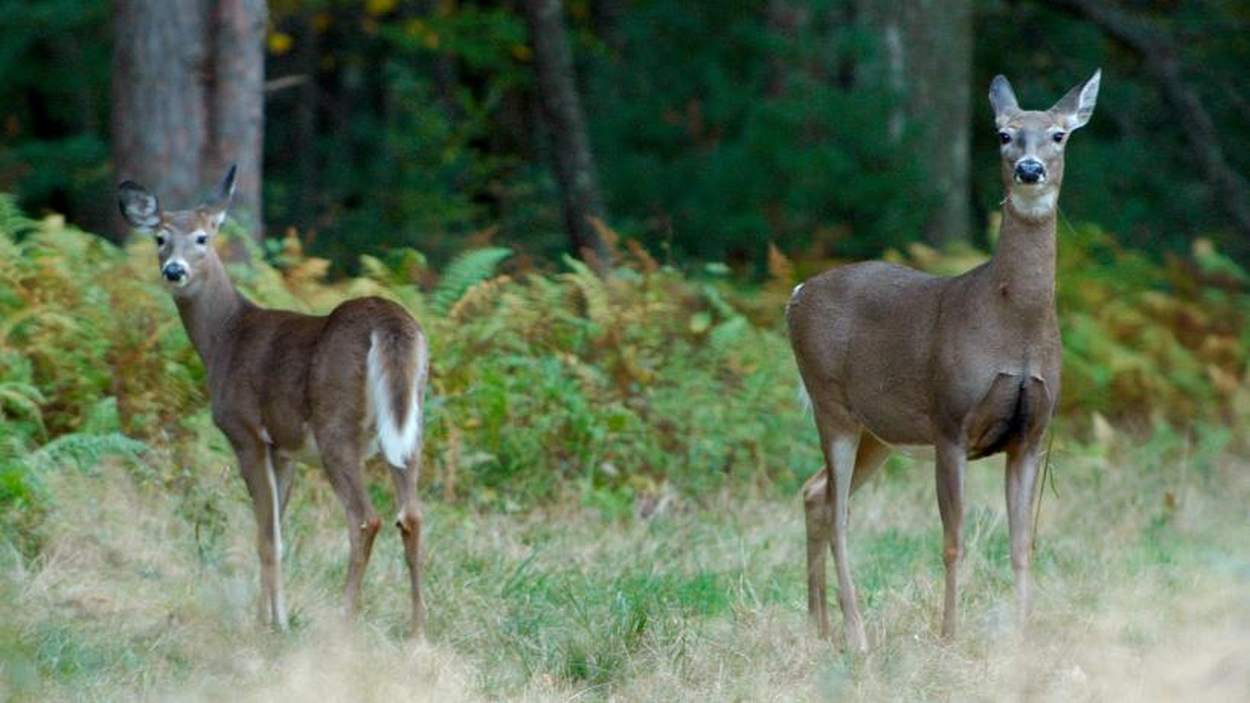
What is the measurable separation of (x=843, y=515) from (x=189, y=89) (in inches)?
214

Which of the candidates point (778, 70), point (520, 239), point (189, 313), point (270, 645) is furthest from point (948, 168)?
point (270, 645)

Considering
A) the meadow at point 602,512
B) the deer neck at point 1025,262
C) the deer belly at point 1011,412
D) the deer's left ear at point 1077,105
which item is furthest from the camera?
the deer's left ear at point 1077,105

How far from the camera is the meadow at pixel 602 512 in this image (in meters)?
6.60

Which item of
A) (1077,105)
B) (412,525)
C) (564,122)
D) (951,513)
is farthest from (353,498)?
(564,122)

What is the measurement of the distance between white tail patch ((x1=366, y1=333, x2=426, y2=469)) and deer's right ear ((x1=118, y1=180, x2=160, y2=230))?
1.58 m

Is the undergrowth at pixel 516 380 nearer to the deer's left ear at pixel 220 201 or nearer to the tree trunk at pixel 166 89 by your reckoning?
the tree trunk at pixel 166 89

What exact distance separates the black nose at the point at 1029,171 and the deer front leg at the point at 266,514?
3.05 m

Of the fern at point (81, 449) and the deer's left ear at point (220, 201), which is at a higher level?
the deer's left ear at point (220, 201)

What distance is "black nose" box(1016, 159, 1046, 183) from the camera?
678cm

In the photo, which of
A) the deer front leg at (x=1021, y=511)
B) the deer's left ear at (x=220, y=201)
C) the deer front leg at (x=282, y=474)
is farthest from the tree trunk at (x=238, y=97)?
the deer front leg at (x=1021, y=511)

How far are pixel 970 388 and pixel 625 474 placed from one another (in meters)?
3.62

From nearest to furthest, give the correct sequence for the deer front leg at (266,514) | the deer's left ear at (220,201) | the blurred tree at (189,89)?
the deer front leg at (266,514), the deer's left ear at (220,201), the blurred tree at (189,89)

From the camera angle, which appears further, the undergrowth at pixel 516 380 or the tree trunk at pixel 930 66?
the tree trunk at pixel 930 66

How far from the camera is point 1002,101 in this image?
734 cm
